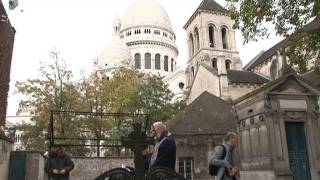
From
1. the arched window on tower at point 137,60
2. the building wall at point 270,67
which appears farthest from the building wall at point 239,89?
the arched window on tower at point 137,60

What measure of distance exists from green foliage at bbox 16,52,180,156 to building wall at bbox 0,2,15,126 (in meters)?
12.8

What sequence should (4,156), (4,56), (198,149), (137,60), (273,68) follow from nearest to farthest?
1. (4,56)
2. (4,156)
3. (198,149)
4. (273,68)
5. (137,60)

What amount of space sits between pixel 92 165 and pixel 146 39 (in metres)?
76.0

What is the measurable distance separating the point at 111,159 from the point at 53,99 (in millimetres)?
12357

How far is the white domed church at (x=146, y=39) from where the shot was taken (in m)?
89.7

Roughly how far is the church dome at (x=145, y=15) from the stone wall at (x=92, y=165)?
258ft

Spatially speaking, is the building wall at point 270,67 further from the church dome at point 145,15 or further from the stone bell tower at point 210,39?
the church dome at point 145,15

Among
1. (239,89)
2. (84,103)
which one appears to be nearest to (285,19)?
(84,103)

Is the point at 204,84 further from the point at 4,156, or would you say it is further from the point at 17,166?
the point at 4,156

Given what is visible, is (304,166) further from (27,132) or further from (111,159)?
(27,132)

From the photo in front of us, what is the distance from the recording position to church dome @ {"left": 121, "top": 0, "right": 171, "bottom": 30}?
97.1 meters

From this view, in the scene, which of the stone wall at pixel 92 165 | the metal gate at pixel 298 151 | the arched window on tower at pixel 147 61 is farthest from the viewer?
the arched window on tower at pixel 147 61

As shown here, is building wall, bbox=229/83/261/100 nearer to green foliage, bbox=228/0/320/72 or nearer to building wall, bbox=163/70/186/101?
green foliage, bbox=228/0/320/72

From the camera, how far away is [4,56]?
47.7ft
